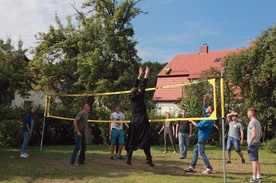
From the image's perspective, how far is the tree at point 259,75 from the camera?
1828 centimetres

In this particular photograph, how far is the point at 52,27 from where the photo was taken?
20.1 meters

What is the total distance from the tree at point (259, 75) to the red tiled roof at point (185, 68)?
1675 centimetres

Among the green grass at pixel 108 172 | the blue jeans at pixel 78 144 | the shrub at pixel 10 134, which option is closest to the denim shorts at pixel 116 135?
the green grass at pixel 108 172

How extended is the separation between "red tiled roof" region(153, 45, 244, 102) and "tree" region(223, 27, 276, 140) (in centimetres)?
1675

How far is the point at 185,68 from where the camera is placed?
130 feet

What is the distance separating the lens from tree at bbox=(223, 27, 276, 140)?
18.3m

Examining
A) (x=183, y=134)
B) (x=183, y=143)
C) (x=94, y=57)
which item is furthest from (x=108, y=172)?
(x=94, y=57)

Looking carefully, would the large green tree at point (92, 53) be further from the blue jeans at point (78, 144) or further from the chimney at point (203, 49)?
the chimney at point (203, 49)

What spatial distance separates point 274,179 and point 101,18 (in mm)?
15302

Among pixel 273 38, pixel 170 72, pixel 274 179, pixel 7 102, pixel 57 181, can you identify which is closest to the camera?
pixel 57 181

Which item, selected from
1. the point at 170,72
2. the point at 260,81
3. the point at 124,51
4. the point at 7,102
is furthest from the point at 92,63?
the point at 170,72

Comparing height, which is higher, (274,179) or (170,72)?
(170,72)

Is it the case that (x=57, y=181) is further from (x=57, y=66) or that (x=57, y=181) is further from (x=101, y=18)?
(x=101, y=18)

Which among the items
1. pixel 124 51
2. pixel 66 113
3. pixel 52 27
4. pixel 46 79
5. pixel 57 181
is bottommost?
pixel 57 181
